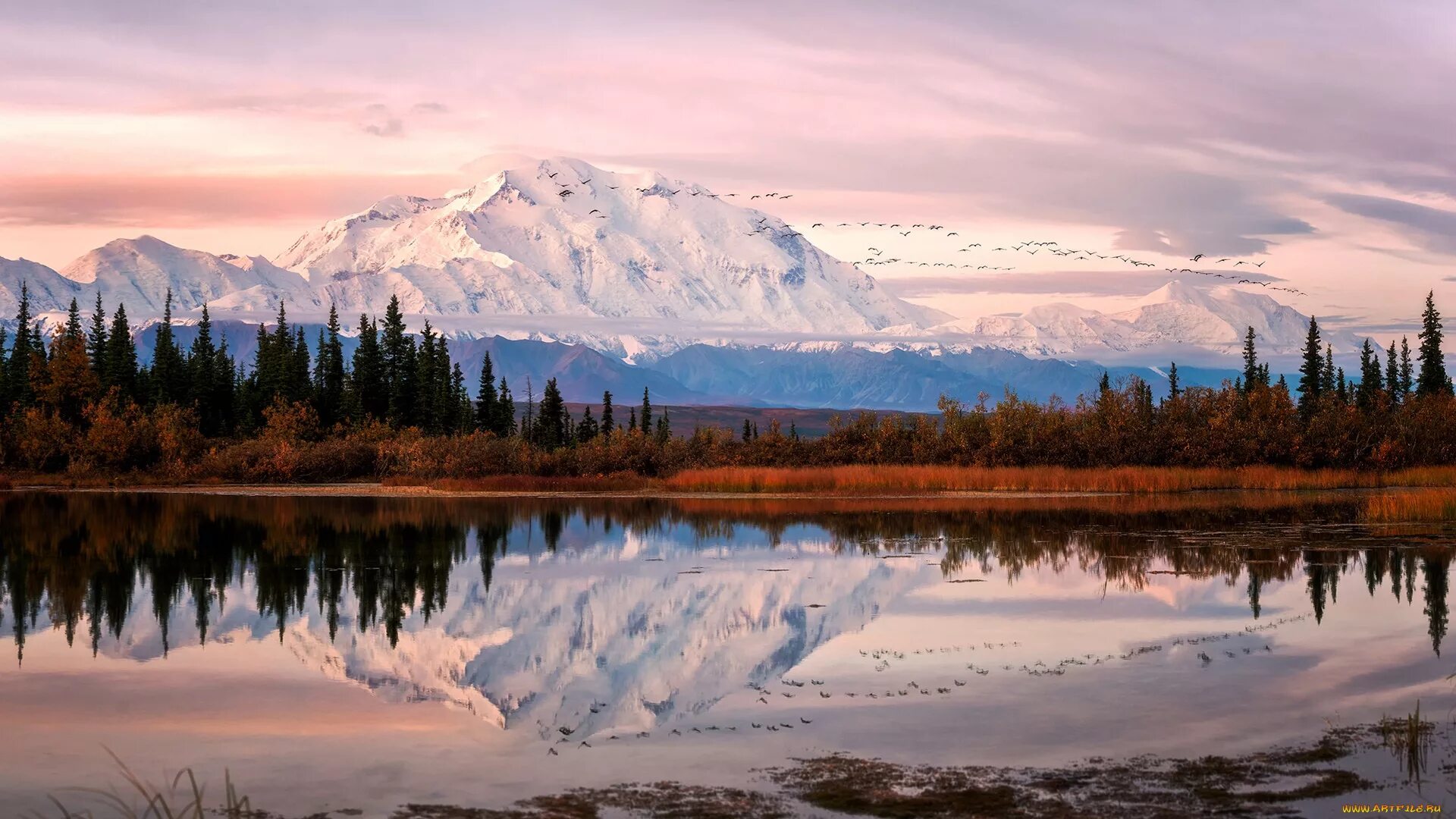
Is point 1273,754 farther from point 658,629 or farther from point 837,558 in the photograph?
point 837,558

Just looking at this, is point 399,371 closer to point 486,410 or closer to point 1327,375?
point 486,410

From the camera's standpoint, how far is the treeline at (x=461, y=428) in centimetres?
7050

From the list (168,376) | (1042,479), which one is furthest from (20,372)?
(1042,479)

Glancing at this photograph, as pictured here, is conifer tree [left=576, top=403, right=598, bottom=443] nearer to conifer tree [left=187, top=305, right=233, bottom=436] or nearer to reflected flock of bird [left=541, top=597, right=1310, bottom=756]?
conifer tree [left=187, top=305, right=233, bottom=436]

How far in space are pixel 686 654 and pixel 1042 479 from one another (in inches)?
1830

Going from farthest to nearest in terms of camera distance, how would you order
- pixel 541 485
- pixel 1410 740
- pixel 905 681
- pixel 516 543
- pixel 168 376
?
pixel 168 376
pixel 541 485
pixel 516 543
pixel 905 681
pixel 1410 740

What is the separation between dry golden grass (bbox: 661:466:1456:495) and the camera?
65.7 m

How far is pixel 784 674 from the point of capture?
2150 centimetres

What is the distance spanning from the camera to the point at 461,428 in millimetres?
107250

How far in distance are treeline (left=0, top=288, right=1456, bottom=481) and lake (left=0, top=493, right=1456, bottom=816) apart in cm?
2485

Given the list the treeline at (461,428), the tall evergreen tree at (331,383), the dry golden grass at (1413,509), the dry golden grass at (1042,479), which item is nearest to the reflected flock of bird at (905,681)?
the dry golden grass at (1413,509)

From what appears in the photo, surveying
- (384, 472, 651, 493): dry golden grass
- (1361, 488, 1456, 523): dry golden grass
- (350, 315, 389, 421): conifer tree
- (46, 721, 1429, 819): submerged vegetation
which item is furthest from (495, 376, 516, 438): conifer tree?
(46, 721, 1429, 819): submerged vegetation

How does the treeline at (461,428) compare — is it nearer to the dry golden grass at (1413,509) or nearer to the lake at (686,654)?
the dry golden grass at (1413,509)

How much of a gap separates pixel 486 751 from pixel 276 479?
2786 inches
